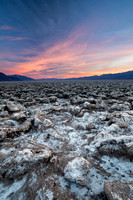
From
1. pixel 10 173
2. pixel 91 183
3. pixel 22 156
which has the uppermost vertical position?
pixel 22 156

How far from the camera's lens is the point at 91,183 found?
4.90 feet

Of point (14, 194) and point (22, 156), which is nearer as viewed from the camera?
point (14, 194)

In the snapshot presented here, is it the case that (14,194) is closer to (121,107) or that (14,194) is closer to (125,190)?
(125,190)

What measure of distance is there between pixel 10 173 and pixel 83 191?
1.19m

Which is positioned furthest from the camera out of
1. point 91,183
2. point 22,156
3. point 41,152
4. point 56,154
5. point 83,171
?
point 56,154

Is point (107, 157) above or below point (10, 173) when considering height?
below

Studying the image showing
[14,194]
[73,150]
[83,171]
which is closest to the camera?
[14,194]

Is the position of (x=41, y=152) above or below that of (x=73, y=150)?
above

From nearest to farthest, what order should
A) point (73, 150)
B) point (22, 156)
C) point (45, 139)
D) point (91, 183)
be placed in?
point (91, 183)
point (22, 156)
point (73, 150)
point (45, 139)

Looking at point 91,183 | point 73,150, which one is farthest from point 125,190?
point 73,150

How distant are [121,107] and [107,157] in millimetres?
3045

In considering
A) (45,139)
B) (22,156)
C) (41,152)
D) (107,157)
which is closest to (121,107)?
(107,157)

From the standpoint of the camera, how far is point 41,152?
6.24ft

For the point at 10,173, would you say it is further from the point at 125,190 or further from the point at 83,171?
the point at 125,190
